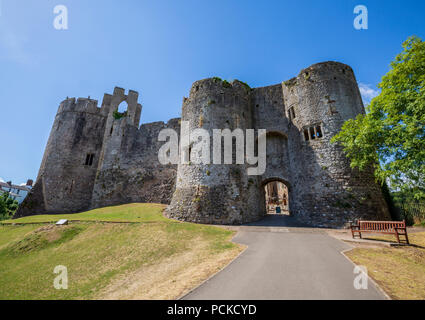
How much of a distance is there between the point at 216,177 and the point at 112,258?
375 inches

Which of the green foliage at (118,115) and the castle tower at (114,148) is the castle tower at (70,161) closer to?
the castle tower at (114,148)

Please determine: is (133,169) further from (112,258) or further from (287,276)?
(287,276)

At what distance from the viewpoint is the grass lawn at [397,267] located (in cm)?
449

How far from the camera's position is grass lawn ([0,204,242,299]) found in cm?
624

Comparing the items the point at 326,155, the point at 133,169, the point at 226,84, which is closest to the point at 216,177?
the point at 326,155

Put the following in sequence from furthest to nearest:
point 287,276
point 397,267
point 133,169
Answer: point 133,169 < point 397,267 < point 287,276

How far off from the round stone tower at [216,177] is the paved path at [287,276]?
703cm

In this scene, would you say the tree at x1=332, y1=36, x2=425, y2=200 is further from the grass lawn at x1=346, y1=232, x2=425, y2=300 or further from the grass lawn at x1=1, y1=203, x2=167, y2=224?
the grass lawn at x1=1, y1=203, x2=167, y2=224

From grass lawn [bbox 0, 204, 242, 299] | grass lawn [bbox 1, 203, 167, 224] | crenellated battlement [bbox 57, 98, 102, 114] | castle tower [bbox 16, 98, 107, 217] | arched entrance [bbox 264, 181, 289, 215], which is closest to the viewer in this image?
grass lawn [bbox 0, 204, 242, 299]

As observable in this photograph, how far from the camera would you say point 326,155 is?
15695 millimetres

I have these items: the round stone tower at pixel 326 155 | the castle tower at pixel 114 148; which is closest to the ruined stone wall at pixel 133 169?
the castle tower at pixel 114 148

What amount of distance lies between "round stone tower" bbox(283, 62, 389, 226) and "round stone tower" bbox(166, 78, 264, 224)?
179 inches

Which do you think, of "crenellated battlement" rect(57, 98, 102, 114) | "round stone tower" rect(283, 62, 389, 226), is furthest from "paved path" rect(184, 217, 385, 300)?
"crenellated battlement" rect(57, 98, 102, 114)

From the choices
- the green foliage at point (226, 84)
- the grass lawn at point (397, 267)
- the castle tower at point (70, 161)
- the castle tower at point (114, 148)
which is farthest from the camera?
the castle tower at point (70, 161)
